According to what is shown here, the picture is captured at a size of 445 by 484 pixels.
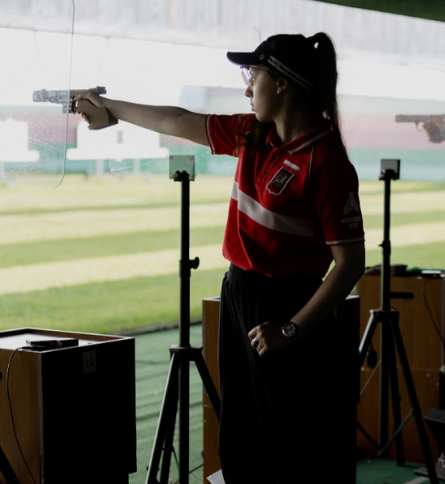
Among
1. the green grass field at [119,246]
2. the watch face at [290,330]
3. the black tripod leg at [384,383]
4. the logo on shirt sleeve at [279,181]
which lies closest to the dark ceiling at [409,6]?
the black tripod leg at [384,383]

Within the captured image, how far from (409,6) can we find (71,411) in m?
2.57

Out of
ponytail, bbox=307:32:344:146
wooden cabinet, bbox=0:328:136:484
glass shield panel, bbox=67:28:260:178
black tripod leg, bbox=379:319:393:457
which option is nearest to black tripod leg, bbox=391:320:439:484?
black tripod leg, bbox=379:319:393:457

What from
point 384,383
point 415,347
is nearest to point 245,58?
point 384,383

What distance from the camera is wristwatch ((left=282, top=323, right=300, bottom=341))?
1.78 m

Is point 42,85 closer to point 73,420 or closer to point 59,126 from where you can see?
point 59,126

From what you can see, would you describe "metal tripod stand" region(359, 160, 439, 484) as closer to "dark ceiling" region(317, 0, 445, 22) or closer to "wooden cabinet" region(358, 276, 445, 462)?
"wooden cabinet" region(358, 276, 445, 462)

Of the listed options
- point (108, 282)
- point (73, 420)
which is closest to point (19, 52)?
point (73, 420)

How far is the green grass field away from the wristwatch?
5.11 metres

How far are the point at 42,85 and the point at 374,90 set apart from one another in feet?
5.15

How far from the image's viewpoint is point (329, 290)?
177 cm

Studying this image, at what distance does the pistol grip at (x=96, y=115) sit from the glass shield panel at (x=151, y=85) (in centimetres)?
16

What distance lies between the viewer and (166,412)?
246 centimetres

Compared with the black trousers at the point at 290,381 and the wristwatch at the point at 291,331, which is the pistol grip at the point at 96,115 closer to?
the black trousers at the point at 290,381

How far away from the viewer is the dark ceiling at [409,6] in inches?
139
